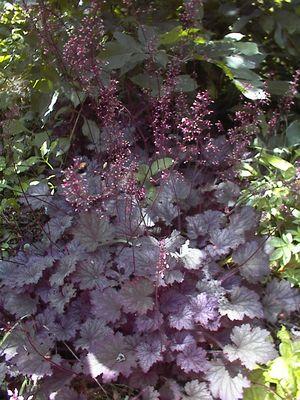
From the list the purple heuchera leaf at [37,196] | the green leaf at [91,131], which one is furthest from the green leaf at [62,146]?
the purple heuchera leaf at [37,196]

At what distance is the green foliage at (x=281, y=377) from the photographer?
61.2 inches

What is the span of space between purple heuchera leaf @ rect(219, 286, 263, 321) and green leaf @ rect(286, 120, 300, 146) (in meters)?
0.92

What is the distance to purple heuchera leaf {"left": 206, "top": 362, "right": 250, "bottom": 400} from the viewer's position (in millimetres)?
1609

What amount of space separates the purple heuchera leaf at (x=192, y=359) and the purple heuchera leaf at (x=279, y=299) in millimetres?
318

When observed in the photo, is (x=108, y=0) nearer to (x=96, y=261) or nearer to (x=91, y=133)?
(x=91, y=133)

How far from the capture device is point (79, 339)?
5.72ft

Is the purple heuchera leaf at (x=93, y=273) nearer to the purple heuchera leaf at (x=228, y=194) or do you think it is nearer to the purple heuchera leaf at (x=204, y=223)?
the purple heuchera leaf at (x=204, y=223)

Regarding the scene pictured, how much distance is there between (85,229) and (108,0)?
1.15 m

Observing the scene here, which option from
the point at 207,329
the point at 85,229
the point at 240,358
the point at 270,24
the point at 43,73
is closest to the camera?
the point at 240,358

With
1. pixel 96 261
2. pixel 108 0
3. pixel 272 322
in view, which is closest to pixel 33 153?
pixel 108 0

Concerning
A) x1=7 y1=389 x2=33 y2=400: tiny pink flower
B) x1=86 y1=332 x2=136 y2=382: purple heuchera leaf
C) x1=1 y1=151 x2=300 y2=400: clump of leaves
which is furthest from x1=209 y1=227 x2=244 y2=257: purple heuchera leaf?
x1=7 y1=389 x2=33 y2=400: tiny pink flower

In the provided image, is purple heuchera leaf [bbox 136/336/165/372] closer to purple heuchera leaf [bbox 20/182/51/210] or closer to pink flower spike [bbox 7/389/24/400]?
pink flower spike [bbox 7/389/24/400]

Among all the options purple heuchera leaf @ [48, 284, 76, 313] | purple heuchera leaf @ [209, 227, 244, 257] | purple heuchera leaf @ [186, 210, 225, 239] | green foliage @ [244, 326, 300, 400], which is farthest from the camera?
purple heuchera leaf @ [186, 210, 225, 239]

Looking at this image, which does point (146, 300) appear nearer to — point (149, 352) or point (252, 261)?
point (149, 352)
